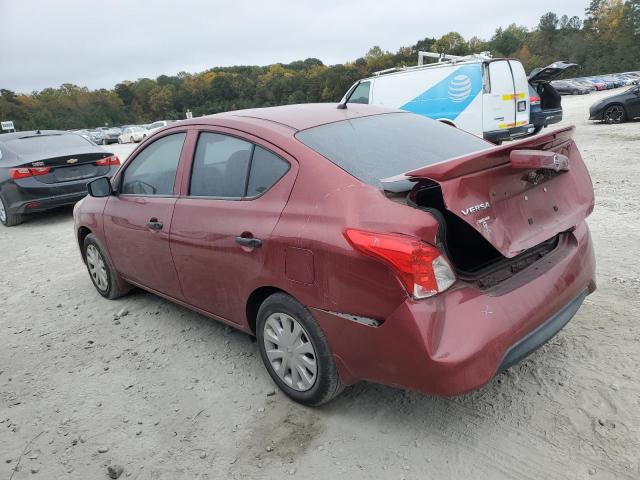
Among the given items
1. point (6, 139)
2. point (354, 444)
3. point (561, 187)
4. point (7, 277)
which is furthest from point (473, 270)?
point (6, 139)

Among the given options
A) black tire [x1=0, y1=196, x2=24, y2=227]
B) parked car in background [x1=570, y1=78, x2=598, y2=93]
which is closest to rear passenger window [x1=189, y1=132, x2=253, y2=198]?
black tire [x1=0, y1=196, x2=24, y2=227]

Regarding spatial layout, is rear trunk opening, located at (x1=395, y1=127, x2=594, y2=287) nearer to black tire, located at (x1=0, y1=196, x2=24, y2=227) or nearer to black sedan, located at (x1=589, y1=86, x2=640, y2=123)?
black tire, located at (x1=0, y1=196, x2=24, y2=227)

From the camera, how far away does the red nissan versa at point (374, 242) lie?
7.03 ft

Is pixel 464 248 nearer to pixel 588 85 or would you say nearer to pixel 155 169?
pixel 155 169

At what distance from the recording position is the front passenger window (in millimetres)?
3549

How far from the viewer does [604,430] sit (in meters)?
2.36

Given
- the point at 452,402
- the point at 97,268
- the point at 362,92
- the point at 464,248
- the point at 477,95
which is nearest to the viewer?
the point at 464,248

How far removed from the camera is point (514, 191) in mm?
2354

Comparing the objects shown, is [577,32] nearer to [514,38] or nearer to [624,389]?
[514,38]

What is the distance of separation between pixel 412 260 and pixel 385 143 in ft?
3.48

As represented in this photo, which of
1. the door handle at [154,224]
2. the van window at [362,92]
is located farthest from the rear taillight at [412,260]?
the van window at [362,92]

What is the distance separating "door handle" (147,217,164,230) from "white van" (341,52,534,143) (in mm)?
7197

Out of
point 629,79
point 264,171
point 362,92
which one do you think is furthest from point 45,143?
point 629,79

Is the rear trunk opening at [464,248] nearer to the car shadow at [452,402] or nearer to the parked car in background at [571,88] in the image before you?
the car shadow at [452,402]
